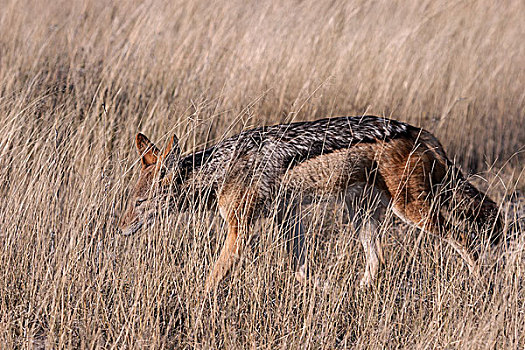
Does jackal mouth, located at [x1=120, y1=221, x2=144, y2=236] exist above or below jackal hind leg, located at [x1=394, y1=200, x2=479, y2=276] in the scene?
below

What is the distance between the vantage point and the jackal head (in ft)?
15.9

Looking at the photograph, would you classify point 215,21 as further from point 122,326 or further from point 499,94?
point 122,326

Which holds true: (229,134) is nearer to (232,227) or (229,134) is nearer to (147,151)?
(147,151)

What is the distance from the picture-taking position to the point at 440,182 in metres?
5.37

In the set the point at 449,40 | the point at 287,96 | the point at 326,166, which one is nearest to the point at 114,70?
the point at 287,96

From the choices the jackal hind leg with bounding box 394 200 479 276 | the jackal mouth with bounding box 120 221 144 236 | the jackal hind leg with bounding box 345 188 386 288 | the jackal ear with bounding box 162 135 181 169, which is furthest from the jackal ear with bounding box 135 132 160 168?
the jackal hind leg with bounding box 394 200 479 276

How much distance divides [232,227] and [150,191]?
0.63 m

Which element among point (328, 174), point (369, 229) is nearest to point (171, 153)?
point (328, 174)

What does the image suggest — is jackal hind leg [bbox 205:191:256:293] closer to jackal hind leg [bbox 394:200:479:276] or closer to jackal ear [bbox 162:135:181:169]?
jackal ear [bbox 162:135:181:169]

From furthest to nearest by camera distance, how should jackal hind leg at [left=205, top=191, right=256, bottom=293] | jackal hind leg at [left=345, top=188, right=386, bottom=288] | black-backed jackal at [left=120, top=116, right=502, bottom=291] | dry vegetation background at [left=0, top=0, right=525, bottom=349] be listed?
black-backed jackal at [left=120, top=116, right=502, bottom=291] → jackal hind leg at [left=345, top=188, right=386, bottom=288] → jackal hind leg at [left=205, top=191, right=256, bottom=293] → dry vegetation background at [left=0, top=0, right=525, bottom=349]

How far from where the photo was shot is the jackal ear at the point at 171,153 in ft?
15.9

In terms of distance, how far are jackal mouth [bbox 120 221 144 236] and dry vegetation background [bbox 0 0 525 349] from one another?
13cm

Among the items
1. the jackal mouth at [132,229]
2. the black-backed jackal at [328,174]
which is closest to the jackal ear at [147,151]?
the black-backed jackal at [328,174]

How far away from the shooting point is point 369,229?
536 cm
